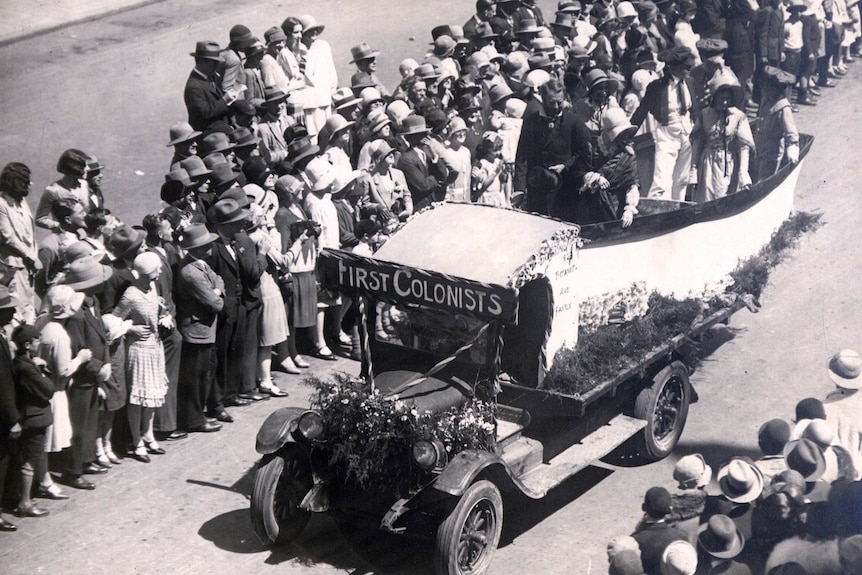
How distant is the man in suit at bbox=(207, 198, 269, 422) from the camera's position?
10.1 metres

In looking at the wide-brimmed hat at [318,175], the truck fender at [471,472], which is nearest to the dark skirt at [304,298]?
the wide-brimmed hat at [318,175]

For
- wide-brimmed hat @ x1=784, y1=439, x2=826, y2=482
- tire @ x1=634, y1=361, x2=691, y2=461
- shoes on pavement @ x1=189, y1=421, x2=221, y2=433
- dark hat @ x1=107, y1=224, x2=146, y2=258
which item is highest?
dark hat @ x1=107, y1=224, x2=146, y2=258

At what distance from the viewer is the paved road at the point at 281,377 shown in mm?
8289

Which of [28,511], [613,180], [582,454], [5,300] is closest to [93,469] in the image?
[28,511]

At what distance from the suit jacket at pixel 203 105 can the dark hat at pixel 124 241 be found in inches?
124

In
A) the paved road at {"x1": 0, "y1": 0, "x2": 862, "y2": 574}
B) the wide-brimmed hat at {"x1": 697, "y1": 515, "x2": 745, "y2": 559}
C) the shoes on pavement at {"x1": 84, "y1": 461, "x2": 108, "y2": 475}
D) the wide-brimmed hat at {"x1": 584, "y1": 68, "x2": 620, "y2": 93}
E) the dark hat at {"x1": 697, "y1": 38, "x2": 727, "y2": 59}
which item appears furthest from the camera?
the dark hat at {"x1": 697, "y1": 38, "x2": 727, "y2": 59}

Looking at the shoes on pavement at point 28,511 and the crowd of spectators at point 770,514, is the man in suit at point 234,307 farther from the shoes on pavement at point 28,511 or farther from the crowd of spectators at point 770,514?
the crowd of spectators at point 770,514

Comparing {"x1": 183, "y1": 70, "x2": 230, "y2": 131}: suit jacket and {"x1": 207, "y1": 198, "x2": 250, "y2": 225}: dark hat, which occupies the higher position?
{"x1": 183, "y1": 70, "x2": 230, "y2": 131}: suit jacket

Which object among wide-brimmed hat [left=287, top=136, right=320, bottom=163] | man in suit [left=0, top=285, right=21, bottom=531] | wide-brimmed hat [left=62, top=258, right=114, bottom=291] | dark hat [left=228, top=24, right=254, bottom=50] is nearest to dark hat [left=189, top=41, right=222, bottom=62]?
dark hat [left=228, top=24, right=254, bottom=50]

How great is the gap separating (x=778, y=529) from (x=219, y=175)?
20.3 ft

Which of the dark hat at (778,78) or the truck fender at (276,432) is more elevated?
the dark hat at (778,78)

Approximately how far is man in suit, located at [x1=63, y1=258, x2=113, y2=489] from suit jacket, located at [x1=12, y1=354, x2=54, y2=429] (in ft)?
1.57

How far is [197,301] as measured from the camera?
9711 mm

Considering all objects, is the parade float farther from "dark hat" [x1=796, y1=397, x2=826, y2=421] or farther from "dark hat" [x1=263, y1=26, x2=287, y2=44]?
"dark hat" [x1=263, y1=26, x2=287, y2=44]
